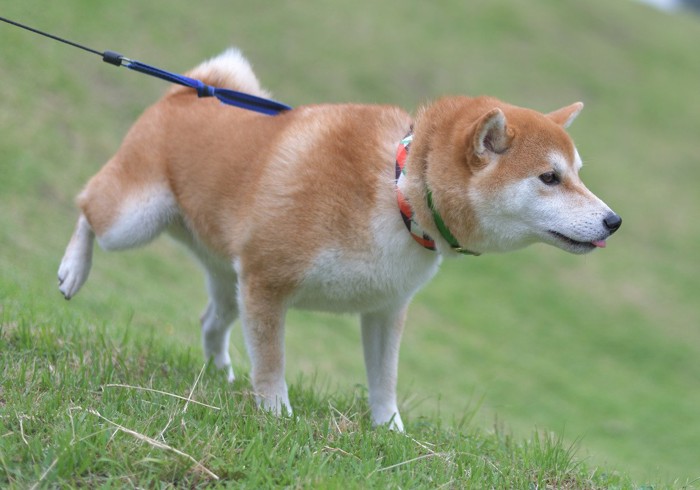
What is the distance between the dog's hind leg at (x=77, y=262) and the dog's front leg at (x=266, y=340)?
113 centimetres

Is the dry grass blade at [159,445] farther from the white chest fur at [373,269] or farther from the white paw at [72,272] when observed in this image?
the white paw at [72,272]

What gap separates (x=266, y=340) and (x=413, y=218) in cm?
88

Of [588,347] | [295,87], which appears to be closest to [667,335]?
[588,347]

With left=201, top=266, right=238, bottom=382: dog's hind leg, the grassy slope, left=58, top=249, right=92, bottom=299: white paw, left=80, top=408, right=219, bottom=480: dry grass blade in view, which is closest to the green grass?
left=80, top=408, right=219, bottom=480: dry grass blade

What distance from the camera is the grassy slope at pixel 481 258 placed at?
8.86m

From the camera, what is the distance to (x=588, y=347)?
11.9 meters

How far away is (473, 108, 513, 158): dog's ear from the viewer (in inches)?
136

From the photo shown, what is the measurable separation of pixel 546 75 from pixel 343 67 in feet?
17.9

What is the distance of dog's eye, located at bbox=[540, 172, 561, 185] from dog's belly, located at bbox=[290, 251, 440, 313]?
1.96ft

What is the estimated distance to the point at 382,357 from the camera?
4.30 metres

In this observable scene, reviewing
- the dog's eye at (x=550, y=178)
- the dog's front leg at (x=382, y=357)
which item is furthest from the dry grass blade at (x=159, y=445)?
the dog's eye at (x=550, y=178)

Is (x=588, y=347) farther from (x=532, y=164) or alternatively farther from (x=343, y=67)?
(x=532, y=164)

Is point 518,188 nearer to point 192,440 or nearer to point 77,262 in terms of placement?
point 192,440

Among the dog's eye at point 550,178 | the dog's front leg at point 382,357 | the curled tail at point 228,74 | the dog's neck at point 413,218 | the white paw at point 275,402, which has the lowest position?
the white paw at point 275,402
